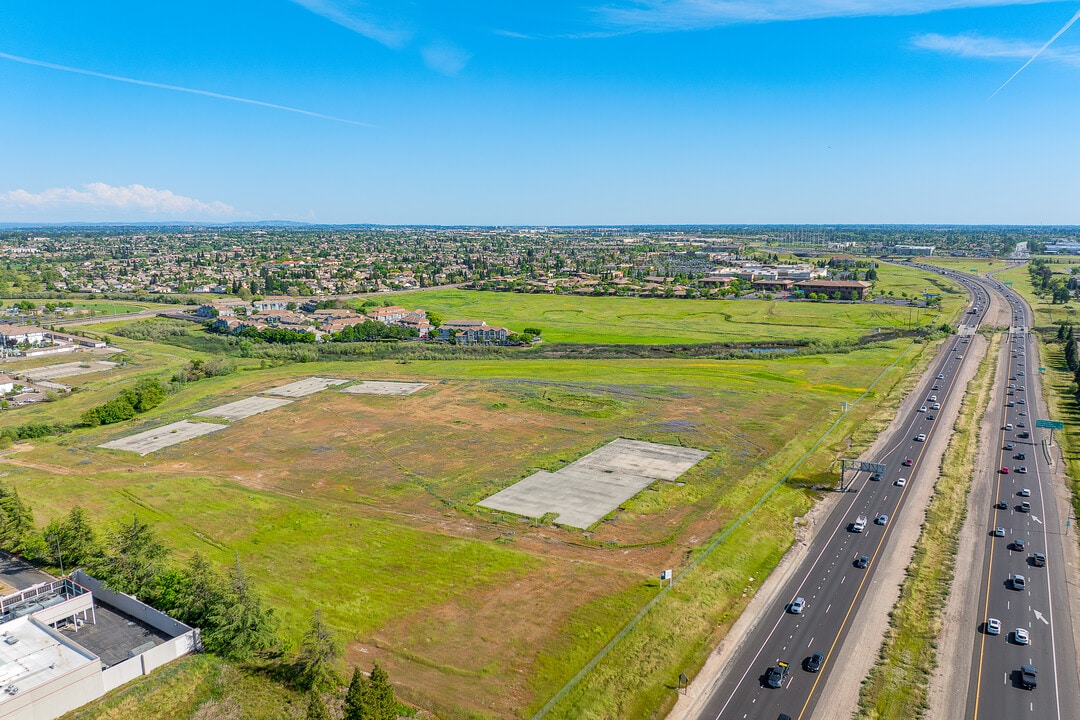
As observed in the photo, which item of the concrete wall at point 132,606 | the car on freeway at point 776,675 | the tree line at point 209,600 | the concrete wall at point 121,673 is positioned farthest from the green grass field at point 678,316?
the concrete wall at point 121,673

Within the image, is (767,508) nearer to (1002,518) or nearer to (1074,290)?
(1002,518)

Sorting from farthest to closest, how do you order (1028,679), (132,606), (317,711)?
(132,606)
(1028,679)
(317,711)

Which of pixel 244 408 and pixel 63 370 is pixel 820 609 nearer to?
pixel 244 408

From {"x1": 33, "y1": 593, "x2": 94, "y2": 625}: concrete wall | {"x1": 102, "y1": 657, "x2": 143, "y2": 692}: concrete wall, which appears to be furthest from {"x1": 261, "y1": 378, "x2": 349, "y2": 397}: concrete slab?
→ {"x1": 102, "y1": 657, "x2": 143, "y2": 692}: concrete wall

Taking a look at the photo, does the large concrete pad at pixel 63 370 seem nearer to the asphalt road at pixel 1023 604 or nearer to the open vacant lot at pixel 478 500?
the open vacant lot at pixel 478 500

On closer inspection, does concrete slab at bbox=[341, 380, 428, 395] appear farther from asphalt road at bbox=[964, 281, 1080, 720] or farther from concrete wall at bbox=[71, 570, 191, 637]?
asphalt road at bbox=[964, 281, 1080, 720]

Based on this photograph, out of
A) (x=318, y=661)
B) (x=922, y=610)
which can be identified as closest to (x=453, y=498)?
(x=318, y=661)

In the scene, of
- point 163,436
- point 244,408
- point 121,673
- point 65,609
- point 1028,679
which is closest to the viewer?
point 1028,679
